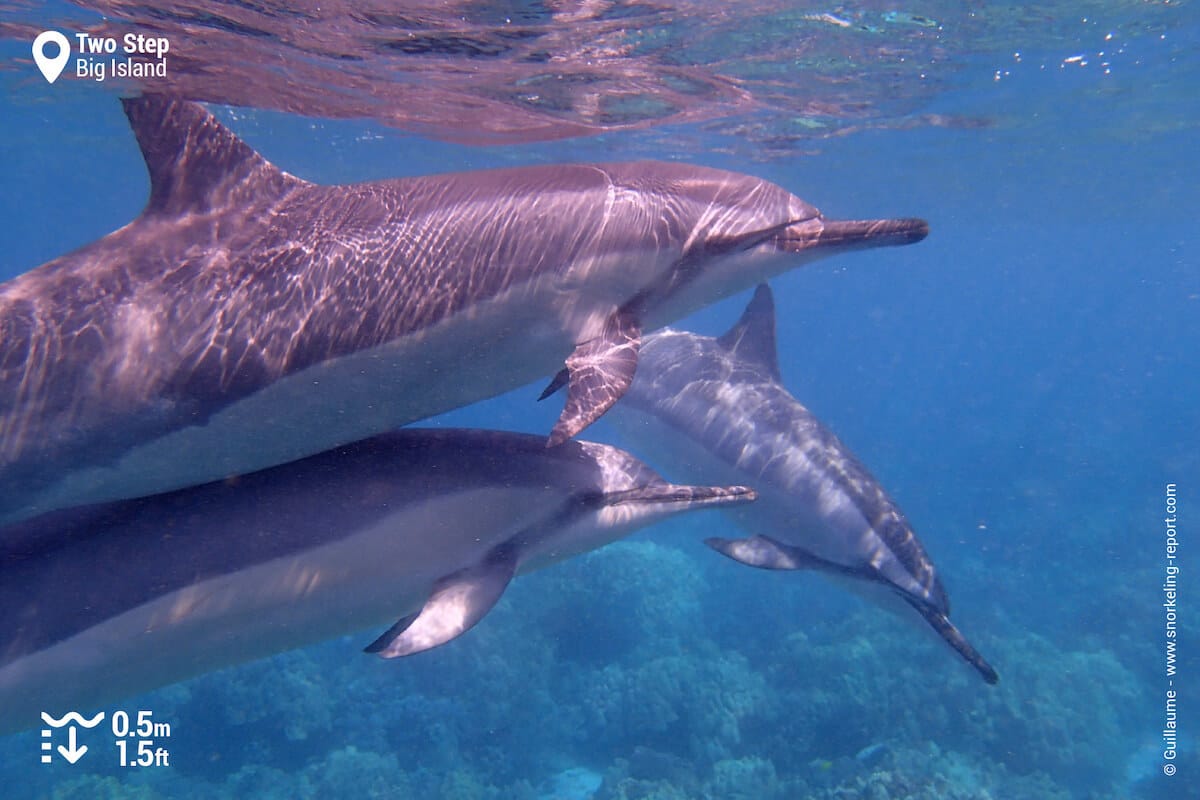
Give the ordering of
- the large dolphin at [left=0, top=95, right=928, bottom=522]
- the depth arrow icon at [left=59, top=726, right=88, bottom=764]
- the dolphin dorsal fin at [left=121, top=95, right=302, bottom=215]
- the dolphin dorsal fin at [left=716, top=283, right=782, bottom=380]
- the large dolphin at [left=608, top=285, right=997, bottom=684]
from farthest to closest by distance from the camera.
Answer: the dolphin dorsal fin at [left=716, top=283, right=782, bottom=380] → the depth arrow icon at [left=59, top=726, right=88, bottom=764] → the large dolphin at [left=608, top=285, right=997, bottom=684] → the dolphin dorsal fin at [left=121, top=95, right=302, bottom=215] → the large dolphin at [left=0, top=95, right=928, bottom=522]

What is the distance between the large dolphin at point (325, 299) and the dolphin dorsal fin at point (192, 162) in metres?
0.01

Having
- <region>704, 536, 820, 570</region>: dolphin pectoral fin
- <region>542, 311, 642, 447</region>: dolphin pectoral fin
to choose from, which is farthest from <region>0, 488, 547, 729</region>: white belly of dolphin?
<region>704, 536, 820, 570</region>: dolphin pectoral fin

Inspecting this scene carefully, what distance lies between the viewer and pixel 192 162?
418 centimetres

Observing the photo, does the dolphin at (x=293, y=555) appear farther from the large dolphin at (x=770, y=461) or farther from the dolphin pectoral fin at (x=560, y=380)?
the large dolphin at (x=770, y=461)

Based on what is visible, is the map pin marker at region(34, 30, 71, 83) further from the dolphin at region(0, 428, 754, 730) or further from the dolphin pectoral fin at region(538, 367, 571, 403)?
the dolphin pectoral fin at region(538, 367, 571, 403)

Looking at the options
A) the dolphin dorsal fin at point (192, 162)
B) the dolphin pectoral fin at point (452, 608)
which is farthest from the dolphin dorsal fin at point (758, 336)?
the dolphin dorsal fin at point (192, 162)

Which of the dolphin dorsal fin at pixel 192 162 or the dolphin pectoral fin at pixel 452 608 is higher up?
the dolphin dorsal fin at pixel 192 162

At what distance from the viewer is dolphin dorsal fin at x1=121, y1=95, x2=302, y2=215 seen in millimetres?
4121

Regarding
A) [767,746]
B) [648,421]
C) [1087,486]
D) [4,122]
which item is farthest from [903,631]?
[4,122]

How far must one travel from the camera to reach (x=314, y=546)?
3.88m

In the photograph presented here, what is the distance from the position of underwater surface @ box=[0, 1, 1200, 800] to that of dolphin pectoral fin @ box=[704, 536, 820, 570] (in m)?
2.06

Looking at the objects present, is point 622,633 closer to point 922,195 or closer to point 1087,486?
point 1087,486

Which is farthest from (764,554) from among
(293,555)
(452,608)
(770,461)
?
(293,555)

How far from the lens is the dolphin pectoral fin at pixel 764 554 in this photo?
21.2 ft
